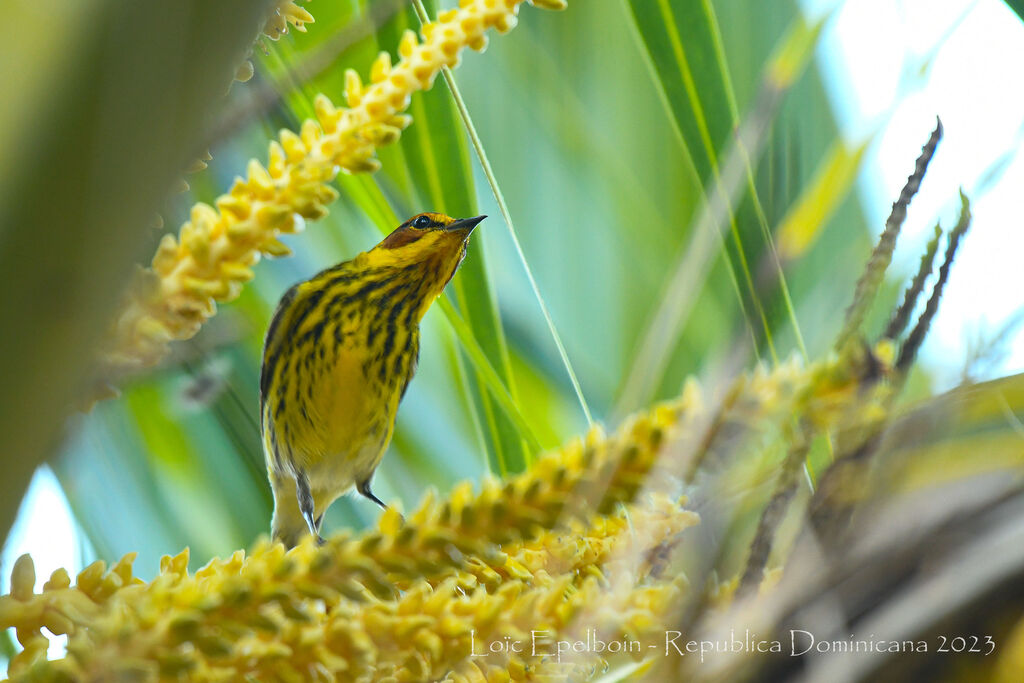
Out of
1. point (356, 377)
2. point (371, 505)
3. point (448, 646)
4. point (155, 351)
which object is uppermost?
point (155, 351)

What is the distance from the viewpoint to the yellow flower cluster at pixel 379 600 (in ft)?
0.90

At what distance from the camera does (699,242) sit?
1.08 ft

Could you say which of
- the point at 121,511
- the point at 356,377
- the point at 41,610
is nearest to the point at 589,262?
the point at 121,511

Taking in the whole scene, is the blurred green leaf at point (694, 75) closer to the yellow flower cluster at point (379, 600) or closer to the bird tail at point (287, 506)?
the yellow flower cluster at point (379, 600)

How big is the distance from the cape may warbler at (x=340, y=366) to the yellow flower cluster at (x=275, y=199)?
1.19m

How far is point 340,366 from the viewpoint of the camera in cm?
167

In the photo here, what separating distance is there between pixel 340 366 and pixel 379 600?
53.5 inches

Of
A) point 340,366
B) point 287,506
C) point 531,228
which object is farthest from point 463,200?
point 287,506

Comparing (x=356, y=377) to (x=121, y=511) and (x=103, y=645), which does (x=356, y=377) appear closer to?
(x=121, y=511)

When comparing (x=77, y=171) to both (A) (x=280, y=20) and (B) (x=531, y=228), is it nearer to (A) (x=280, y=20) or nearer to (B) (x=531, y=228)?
(A) (x=280, y=20)

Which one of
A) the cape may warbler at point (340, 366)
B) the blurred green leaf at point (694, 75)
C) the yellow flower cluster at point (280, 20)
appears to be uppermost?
the yellow flower cluster at point (280, 20)

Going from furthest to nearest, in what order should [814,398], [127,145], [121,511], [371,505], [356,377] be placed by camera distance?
[356,377], [371,505], [121,511], [814,398], [127,145]

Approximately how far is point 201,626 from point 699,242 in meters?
0.20

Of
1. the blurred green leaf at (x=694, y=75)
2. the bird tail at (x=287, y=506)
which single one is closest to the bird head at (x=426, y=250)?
the bird tail at (x=287, y=506)
